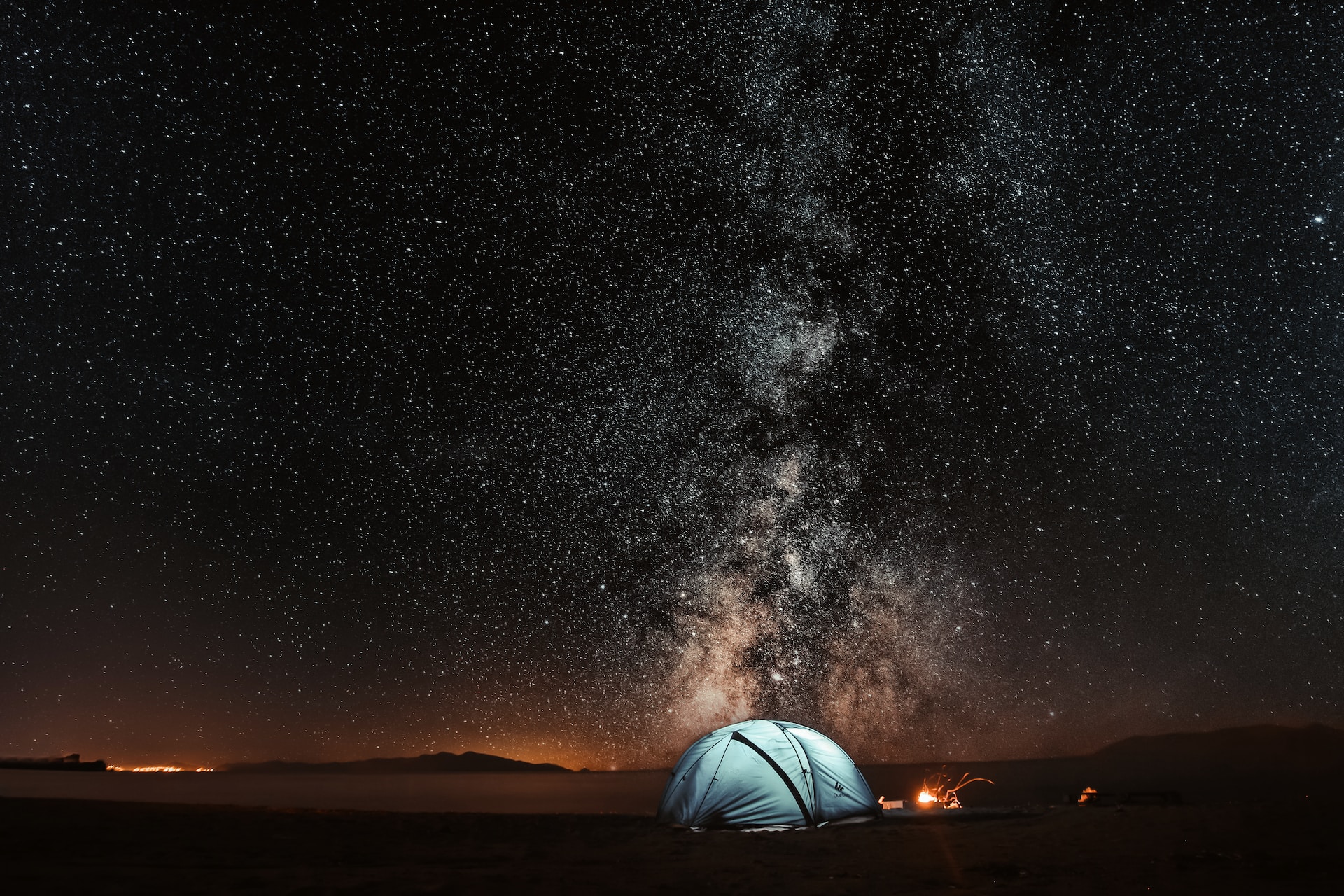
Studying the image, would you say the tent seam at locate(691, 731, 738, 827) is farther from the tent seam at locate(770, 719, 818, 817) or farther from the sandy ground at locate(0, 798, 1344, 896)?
the tent seam at locate(770, 719, 818, 817)

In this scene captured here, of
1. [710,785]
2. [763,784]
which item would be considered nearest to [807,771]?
A: [763,784]

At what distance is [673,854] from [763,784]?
10.0 ft

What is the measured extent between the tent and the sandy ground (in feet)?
1.79

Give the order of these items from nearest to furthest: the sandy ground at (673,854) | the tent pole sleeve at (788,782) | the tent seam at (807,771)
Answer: the sandy ground at (673,854)
the tent pole sleeve at (788,782)
the tent seam at (807,771)

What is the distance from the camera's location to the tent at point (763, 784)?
Answer: 12219mm

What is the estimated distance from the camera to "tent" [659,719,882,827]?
40.1ft

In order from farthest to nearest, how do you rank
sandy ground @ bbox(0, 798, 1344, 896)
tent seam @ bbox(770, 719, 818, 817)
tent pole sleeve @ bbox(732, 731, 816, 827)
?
1. tent seam @ bbox(770, 719, 818, 817)
2. tent pole sleeve @ bbox(732, 731, 816, 827)
3. sandy ground @ bbox(0, 798, 1344, 896)

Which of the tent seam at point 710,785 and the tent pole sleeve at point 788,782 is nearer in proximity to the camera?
the tent pole sleeve at point 788,782

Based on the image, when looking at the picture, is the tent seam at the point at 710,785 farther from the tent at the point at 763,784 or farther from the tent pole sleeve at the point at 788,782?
the tent pole sleeve at the point at 788,782

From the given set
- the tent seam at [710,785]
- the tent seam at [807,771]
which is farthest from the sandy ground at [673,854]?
the tent seam at [807,771]

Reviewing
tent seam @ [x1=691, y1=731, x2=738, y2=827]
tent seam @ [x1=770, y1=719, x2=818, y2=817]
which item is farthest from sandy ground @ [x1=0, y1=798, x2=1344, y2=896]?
tent seam @ [x1=770, y1=719, x2=818, y2=817]

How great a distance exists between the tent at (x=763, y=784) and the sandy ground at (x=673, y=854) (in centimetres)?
55

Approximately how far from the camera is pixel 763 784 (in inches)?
488

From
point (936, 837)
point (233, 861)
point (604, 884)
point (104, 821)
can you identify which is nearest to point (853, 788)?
point (936, 837)
